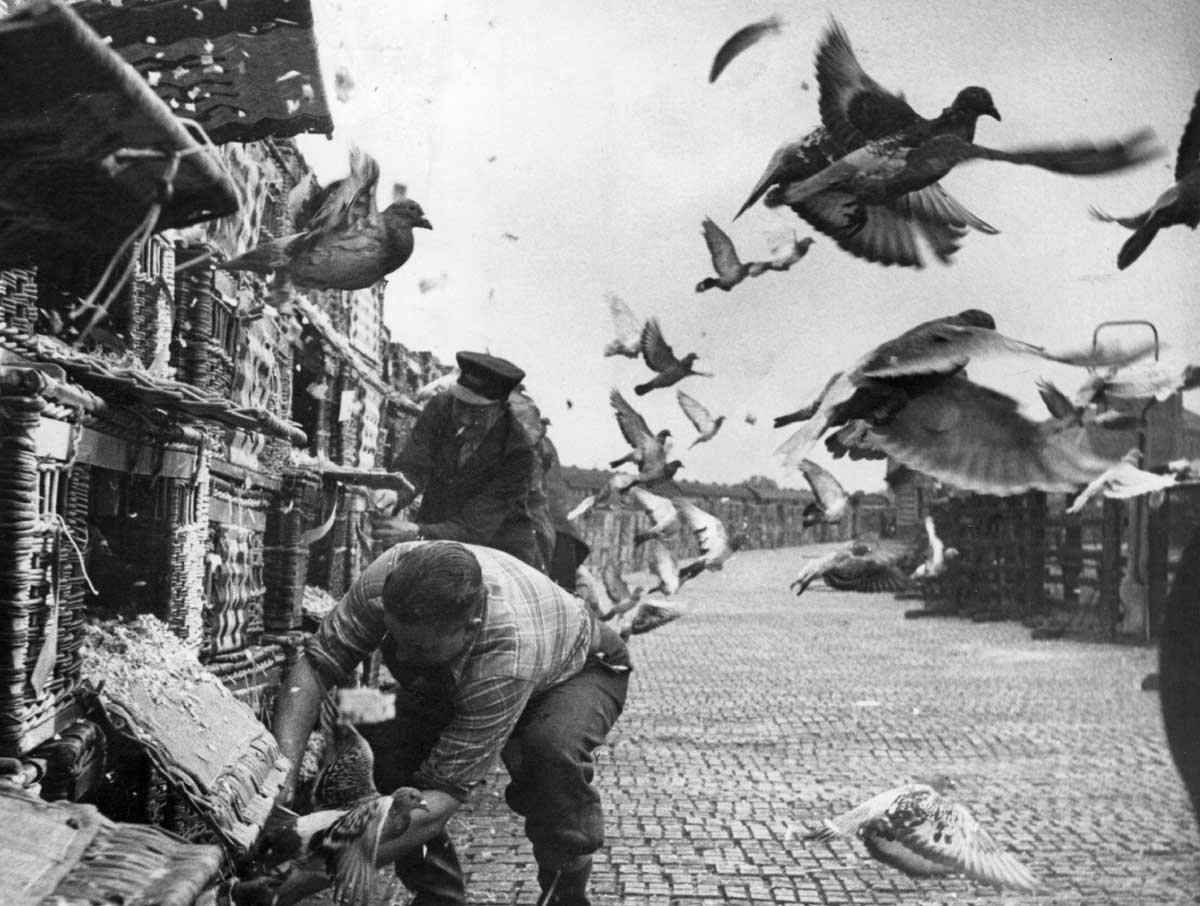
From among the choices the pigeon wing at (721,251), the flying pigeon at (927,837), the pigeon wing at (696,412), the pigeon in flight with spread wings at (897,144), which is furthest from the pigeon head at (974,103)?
the flying pigeon at (927,837)

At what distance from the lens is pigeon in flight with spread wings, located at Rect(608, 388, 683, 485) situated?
3594 millimetres

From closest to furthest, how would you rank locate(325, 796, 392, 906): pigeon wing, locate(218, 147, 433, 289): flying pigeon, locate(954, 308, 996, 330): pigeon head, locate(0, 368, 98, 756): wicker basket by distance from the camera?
locate(0, 368, 98, 756): wicker basket < locate(325, 796, 392, 906): pigeon wing < locate(218, 147, 433, 289): flying pigeon < locate(954, 308, 996, 330): pigeon head

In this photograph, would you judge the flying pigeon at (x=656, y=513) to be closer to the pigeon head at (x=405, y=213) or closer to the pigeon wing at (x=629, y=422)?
the pigeon wing at (x=629, y=422)

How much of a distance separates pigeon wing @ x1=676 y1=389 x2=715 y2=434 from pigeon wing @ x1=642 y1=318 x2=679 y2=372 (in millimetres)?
114

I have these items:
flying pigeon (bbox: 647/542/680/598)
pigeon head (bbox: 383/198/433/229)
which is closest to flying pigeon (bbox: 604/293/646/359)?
pigeon head (bbox: 383/198/433/229)

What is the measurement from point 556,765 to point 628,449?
110 cm

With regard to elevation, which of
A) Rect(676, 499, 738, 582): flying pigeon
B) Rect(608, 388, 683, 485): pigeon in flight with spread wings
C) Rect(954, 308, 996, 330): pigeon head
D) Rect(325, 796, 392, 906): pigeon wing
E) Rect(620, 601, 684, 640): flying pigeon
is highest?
Rect(954, 308, 996, 330): pigeon head

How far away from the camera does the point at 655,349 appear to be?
3408mm

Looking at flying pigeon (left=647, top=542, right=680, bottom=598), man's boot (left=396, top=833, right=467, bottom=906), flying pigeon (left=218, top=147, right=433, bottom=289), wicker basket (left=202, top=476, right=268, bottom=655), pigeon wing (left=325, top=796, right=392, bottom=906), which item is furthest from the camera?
flying pigeon (left=647, top=542, right=680, bottom=598)

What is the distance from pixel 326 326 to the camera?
3826mm

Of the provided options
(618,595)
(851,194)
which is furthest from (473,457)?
(618,595)

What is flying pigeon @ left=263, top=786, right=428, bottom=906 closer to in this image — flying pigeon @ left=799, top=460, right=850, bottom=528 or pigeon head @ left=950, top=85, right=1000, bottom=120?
flying pigeon @ left=799, top=460, right=850, bottom=528

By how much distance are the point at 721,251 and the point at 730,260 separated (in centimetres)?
4

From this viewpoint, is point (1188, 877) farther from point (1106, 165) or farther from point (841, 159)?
point (841, 159)
